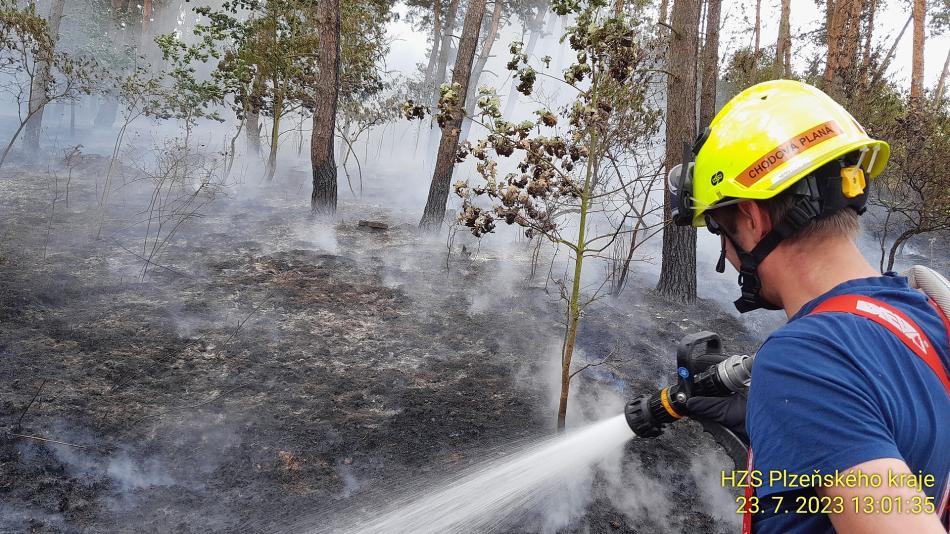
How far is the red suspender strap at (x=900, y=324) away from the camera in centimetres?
109

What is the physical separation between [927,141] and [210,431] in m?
11.1

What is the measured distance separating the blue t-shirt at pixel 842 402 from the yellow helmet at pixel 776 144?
441 millimetres

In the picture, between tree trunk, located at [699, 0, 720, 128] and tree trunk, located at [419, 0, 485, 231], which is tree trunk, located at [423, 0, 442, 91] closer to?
tree trunk, located at [419, 0, 485, 231]

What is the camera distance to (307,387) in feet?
15.5

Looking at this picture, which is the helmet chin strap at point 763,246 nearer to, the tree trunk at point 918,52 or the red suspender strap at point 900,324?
the red suspender strap at point 900,324

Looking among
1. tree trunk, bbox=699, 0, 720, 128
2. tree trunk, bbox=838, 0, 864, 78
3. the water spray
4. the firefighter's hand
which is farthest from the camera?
tree trunk, bbox=838, 0, 864, 78

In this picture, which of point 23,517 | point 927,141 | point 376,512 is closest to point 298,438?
point 376,512

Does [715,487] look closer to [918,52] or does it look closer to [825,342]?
[825,342]

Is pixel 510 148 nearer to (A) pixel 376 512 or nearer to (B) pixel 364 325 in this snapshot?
(A) pixel 376 512

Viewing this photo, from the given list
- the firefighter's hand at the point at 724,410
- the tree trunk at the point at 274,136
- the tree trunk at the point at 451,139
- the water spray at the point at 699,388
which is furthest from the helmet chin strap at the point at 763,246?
the tree trunk at the point at 274,136

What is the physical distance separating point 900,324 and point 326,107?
10.9m

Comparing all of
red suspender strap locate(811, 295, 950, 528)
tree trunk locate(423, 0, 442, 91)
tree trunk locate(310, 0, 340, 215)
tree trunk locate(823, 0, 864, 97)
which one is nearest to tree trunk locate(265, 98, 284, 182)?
tree trunk locate(310, 0, 340, 215)

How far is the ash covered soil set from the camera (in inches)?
133

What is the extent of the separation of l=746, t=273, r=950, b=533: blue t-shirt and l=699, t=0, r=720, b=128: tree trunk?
8.76 meters
